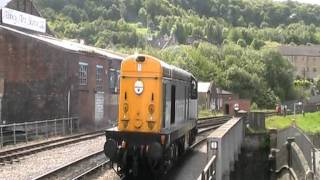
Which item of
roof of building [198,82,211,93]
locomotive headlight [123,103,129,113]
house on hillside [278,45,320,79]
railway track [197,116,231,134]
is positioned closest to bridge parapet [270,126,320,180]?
railway track [197,116,231,134]

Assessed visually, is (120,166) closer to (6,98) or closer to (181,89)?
(181,89)

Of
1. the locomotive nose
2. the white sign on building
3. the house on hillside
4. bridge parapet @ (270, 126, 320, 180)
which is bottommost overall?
bridge parapet @ (270, 126, 320, 180)

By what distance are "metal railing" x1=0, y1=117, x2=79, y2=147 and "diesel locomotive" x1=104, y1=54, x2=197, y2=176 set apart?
1225cm

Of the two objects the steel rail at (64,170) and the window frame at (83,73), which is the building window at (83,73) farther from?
the steel rail at (64,170)

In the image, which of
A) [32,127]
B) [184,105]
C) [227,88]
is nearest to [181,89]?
[184,105]

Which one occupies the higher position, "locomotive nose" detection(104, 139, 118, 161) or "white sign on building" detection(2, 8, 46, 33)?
"white sign on building" detection(2, 8, 46, 33)

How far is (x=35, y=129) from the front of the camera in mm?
32875

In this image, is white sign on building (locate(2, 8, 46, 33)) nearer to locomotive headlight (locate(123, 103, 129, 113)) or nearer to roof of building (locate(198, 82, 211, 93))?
locomotive headlight (locate(123, 103, 129, 113))

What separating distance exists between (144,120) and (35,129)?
17726 millimetres

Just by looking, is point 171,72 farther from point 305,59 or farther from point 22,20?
point 305,59

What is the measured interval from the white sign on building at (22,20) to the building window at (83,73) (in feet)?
27.2

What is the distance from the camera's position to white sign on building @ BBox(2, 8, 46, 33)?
44.9 m

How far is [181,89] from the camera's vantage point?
65.8 feet

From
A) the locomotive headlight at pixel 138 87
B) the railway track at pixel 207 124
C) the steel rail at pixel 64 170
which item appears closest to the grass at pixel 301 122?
the railway track at pixel 207 124
